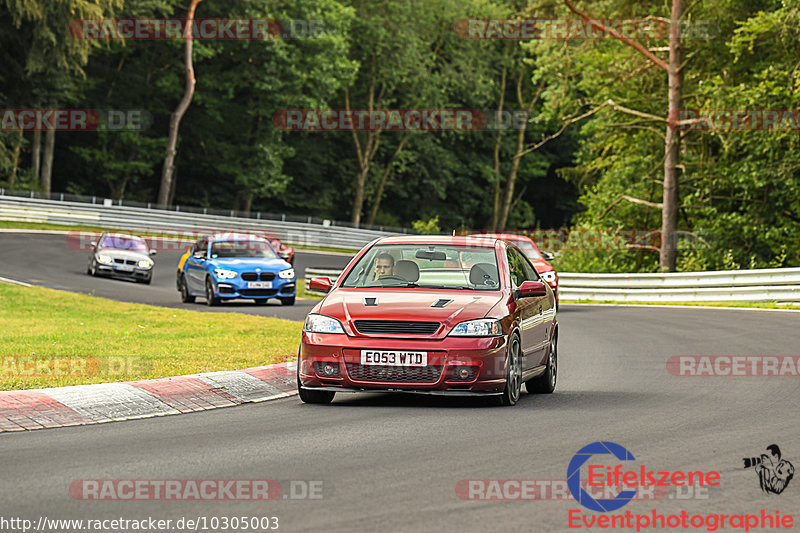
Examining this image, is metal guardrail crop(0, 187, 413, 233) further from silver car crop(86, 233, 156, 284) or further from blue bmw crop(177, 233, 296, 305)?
blue bmw crop(177, 233, 296, 305)

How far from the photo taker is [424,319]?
10.3m

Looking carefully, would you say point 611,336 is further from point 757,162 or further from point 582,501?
point 757,162

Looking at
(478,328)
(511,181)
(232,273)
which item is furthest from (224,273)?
(511,181)

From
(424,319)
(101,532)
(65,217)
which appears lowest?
(101,532)

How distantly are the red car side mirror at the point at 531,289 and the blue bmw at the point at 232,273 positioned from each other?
15.3 meters

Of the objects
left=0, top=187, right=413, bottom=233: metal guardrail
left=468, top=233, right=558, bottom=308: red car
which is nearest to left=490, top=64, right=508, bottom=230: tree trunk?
left=0, top=187, right=413, bottom=233: metal guardrail

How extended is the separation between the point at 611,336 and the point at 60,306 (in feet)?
33.9

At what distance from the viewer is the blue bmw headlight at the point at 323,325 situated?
10.5 m

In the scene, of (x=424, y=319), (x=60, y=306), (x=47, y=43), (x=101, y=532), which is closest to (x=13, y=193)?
(x=47, y=43)

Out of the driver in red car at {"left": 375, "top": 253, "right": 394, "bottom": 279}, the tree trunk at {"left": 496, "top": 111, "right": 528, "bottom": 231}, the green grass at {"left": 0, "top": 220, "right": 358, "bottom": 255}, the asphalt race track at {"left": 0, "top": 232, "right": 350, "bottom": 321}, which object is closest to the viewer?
the driver in red car at {"left": 375, "top": 253, "right": 394, "bottom": 279}

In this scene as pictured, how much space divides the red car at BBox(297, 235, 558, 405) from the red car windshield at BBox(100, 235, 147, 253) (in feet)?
85.0

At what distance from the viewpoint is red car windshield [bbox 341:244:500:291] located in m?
11.4

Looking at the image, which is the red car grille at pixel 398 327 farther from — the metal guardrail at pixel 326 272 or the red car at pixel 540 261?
the metal guardrail at pixel 326 272

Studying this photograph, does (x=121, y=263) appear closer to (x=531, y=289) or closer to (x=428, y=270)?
(x=428, y=270)
